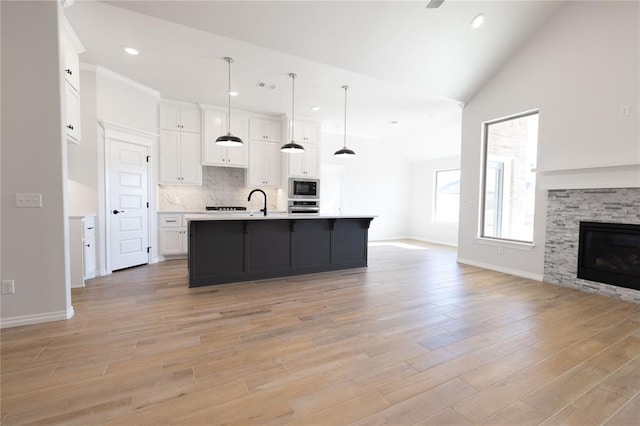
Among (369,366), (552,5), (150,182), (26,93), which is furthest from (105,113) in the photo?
(552,5)

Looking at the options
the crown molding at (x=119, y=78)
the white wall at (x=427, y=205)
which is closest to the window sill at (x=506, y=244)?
the white wall at (x=427, y=205)

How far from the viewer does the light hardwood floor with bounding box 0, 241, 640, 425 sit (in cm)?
163

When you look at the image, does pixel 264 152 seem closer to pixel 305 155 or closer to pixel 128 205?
pixel 305 155

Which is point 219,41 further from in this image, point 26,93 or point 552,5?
point 552,5

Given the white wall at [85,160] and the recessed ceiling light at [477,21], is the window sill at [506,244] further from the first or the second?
the white wall at [85,160]

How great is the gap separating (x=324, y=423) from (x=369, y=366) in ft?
2.04

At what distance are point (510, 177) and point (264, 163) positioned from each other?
4.87 meters

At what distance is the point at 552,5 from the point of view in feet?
13.2

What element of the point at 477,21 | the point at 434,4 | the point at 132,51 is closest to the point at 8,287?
the point at 132,51

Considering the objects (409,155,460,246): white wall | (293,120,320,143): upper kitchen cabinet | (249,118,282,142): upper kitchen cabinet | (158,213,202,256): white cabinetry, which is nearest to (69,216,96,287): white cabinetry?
(158,213,202,256): white cabinetry

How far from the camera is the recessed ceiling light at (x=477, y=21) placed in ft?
12.6

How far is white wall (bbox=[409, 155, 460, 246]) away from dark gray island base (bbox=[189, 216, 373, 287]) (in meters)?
4.13

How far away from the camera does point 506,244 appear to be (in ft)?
15.9

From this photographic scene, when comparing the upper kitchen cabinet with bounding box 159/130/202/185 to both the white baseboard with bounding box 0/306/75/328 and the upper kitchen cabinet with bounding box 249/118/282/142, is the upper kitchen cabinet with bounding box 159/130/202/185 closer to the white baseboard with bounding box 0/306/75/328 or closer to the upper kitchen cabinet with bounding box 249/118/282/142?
the upper kitchen cabinet with bounding box 249/118/282/142
